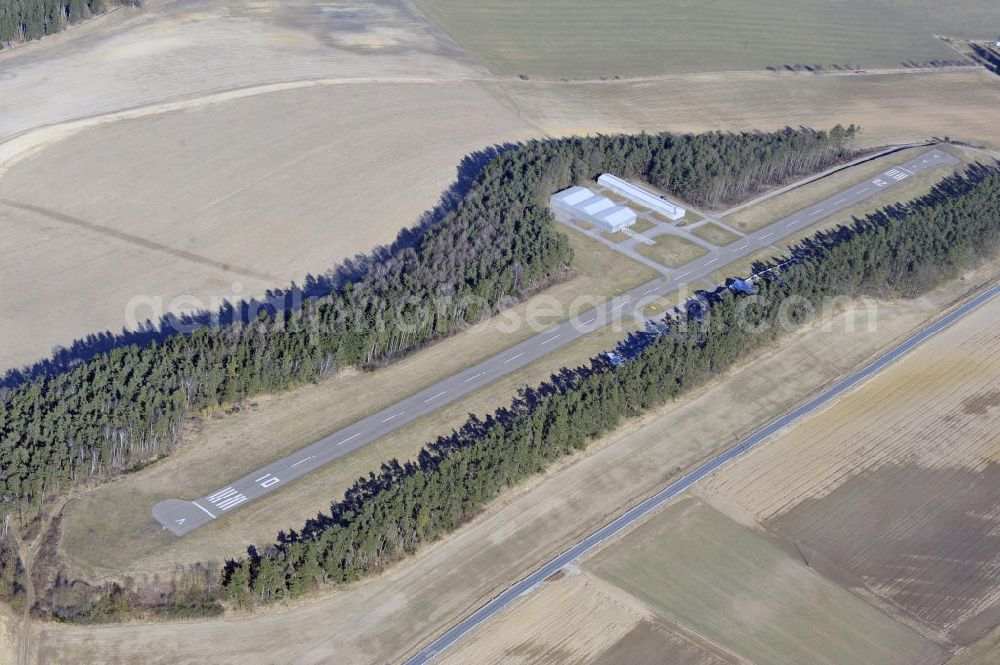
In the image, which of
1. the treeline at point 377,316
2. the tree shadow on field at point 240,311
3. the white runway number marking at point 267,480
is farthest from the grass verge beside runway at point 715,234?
the white runway number marking at point 267,480

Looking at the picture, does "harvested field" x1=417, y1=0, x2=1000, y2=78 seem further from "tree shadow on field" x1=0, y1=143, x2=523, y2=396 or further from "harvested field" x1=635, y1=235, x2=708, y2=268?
"tree shadow on field" x1=0, y1=143, x2=523, y2=396

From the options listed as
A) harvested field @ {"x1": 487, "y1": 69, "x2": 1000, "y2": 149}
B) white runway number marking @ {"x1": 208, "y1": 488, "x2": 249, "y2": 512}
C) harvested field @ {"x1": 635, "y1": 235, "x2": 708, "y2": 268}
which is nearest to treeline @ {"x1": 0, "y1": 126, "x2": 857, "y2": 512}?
white runway number marking @ {"x1": 208, "y1": 488, "x2": 249, "y2": 512}

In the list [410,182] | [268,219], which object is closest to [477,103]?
[410,182]

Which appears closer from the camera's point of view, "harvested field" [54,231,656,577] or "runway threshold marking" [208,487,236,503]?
"harvested field" [54,231,656,577]

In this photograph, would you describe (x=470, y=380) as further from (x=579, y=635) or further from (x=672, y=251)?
(x=672, y=251)

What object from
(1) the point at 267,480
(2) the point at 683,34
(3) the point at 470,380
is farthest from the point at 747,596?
(2) the point at 683,34

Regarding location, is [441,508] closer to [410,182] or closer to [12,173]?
[410,182]
